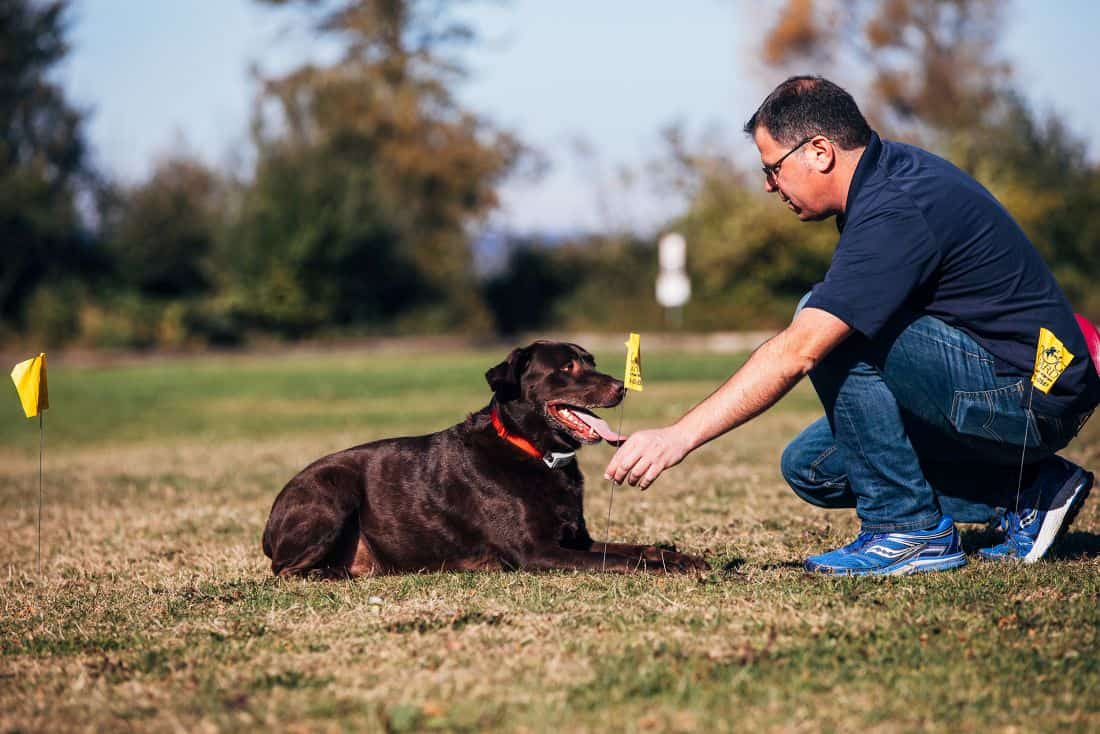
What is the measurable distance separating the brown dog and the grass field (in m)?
0.20

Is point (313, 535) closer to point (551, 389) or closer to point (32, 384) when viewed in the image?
point (551, 389)

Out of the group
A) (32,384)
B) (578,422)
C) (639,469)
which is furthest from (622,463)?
(32,384)

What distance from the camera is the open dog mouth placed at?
5.06m

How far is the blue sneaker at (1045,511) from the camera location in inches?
182

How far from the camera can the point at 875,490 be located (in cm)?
457

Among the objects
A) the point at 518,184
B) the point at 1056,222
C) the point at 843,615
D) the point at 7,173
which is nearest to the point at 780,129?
the point at 843,615

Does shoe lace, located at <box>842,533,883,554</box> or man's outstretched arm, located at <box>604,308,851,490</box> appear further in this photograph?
shoe lace, located at <box>842,533,883,554</box>

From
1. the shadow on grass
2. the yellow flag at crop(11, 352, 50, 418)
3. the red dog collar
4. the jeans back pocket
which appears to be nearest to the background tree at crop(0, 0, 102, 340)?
the yellow flag at crop(11, 352, 50, 418)

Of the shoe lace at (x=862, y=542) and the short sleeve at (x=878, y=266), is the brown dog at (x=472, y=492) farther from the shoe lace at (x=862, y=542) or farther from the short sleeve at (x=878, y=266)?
the short sleeve at (x=878, y=266)

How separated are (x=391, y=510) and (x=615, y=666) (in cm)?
214

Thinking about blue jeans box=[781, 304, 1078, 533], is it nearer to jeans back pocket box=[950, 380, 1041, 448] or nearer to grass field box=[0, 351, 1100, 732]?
jeans back pocket box=[950, 380, 1041, 448]

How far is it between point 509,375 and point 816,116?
180 centimetres

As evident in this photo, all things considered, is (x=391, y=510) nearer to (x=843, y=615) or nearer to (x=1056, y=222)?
(x=843, y=615)

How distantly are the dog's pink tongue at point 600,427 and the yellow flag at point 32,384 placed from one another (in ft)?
7.87
